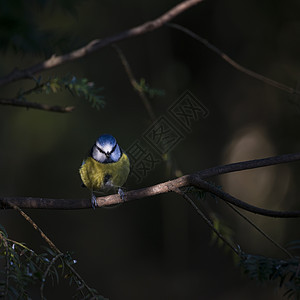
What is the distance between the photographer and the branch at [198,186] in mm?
1200

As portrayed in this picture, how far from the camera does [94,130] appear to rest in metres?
4.43

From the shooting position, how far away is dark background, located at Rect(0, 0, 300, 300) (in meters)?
3.76

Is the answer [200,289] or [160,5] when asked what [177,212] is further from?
[160,5]

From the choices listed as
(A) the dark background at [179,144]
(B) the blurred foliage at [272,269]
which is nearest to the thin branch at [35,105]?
(B) the blurred foliage at [272,269]

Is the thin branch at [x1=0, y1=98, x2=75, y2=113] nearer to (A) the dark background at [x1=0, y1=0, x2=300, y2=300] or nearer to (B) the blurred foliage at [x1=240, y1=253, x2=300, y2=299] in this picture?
(B) the blurred foliage at [x1=240, y1=253, x2=300, y2=299]

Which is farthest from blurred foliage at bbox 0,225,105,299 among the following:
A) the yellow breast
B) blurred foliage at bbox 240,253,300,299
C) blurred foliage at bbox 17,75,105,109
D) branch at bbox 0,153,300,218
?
the yellow breast

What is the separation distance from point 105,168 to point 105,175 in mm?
45

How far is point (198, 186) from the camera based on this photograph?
50.1 inches

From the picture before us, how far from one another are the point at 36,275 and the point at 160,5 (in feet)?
11.1

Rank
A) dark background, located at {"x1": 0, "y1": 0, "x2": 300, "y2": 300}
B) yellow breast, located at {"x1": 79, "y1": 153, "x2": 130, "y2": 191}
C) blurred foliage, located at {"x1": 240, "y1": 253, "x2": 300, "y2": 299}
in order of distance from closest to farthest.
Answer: blurred foliage, located at {"x1": 240, "y1": 253, "x2": 300, "y2": 299} → yellow breast, located at {"x1": 79, "y1": 153, "x2": 130, "y2": 191} → dark background, located at {"x1": 0, "y1": 0, "x2": 300, "y2": 300}

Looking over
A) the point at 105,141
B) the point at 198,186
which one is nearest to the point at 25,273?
the point at 198,186

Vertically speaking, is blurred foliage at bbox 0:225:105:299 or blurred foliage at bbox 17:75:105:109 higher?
blurred foliage at bbox 17:75:105:109

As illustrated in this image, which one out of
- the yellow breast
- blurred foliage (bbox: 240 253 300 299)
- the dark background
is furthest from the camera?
the dark background

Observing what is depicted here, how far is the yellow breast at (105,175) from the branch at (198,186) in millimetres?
883
